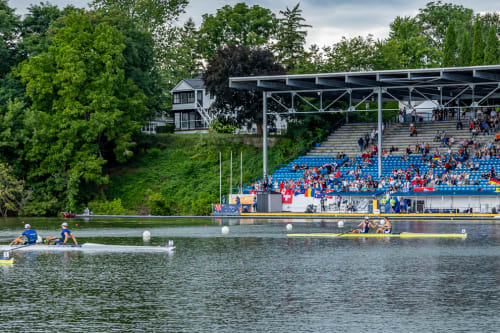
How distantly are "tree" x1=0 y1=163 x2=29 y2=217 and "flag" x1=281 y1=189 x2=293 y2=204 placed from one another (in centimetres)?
2303

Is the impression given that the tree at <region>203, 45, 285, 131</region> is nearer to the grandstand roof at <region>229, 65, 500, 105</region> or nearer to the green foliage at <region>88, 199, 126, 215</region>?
the grandstand roof at <region>229, 65, 500, 105</region>

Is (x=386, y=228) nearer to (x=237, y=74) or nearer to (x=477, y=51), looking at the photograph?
(x=237, y=74)

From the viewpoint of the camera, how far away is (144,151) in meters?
74.6

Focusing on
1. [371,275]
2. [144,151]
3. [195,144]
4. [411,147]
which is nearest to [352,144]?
[411,147]

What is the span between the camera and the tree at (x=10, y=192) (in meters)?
64.1

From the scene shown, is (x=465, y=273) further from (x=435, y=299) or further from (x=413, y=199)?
(x=413, y=199)

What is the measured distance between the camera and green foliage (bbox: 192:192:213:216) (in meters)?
61.6

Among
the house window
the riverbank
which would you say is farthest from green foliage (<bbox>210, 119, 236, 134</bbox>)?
the house window

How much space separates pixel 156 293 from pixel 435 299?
8.19 meters

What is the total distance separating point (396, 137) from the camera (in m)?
68.2

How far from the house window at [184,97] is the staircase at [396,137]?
97.1 ft

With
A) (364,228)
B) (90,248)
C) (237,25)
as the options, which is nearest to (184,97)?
(237,25)

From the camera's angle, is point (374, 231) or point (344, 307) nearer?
point (344, 307)

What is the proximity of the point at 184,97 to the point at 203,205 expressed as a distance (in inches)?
1511
